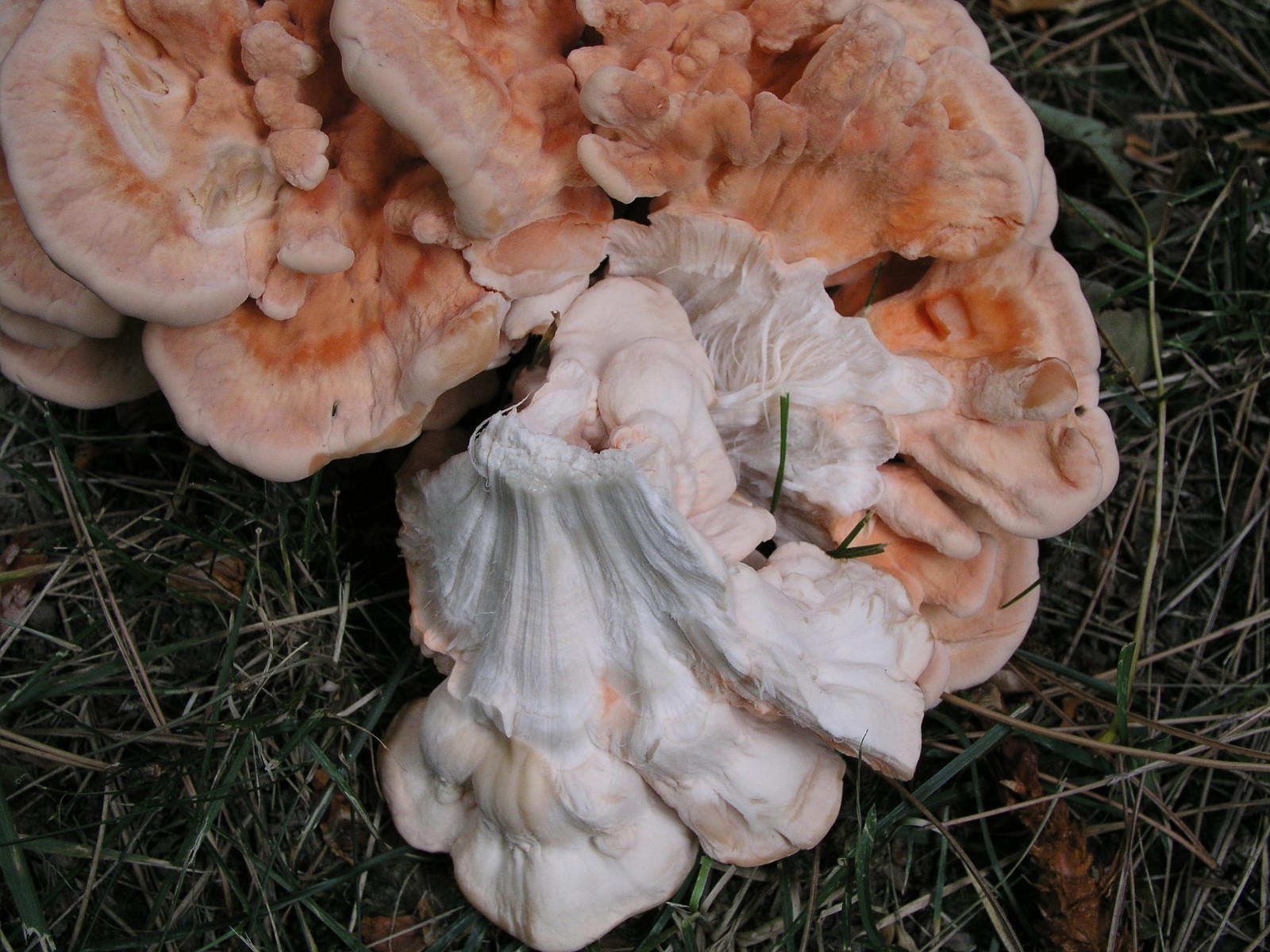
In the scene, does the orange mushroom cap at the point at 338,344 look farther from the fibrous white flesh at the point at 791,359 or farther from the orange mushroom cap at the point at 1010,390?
the orange mushroom cap at the point at 1010,390

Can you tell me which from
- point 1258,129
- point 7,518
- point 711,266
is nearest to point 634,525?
point 711,266

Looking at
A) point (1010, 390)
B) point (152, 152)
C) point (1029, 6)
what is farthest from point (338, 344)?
point (1029, 6)

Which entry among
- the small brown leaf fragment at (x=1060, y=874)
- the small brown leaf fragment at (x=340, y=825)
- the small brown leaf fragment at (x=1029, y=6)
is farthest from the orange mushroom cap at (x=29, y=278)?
the small brown leaf fragment at (x=1029, y=6)

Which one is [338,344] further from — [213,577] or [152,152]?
[213,577]

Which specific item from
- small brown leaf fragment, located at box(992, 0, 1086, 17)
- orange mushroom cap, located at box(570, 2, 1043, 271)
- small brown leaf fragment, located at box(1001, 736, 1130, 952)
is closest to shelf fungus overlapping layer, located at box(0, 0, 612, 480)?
orange mushroom cap, located at box(570, 2, 1043, 271)

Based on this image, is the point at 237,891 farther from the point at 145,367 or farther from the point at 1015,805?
the point at 1015,805

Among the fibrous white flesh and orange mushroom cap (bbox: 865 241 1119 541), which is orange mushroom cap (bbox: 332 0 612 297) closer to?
the fibrous white flesh
